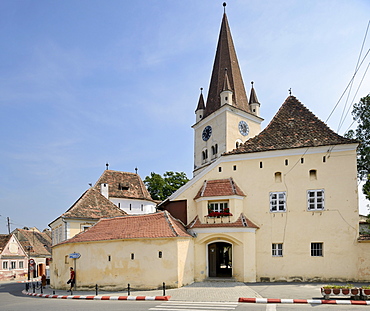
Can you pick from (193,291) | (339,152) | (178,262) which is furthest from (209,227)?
(339,152)

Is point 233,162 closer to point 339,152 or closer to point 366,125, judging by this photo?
point 339,152

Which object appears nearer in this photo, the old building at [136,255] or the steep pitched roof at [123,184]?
the old building at [136,255]

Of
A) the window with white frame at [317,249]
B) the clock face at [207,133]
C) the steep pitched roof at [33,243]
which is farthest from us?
the steep pitched roof at [33,243]

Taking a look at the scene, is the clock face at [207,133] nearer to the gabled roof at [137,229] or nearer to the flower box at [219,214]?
the gabled roof at [137,229]

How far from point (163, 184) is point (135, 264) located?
126ft

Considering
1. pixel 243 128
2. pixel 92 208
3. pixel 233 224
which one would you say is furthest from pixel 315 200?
pixel 243 128

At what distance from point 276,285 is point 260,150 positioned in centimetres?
913

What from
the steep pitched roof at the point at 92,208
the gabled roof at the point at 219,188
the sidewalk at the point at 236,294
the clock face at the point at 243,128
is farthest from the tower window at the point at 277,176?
the clock face at the point at 243,128

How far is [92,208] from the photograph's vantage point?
115 ft

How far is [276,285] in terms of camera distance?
23.0m

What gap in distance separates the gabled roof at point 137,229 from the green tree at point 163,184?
33474 millimetres

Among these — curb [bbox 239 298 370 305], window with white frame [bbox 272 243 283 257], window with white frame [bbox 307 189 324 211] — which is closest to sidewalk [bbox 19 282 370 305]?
curb [bbox 239 298 370 305]

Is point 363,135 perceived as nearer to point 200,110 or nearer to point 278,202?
point 278,202

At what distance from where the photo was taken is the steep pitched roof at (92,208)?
33.6 metres
